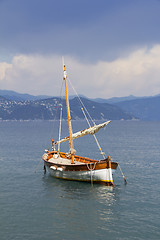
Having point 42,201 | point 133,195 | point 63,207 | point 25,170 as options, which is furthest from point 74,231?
point 25,170

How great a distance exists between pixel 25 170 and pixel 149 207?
26.4 metres

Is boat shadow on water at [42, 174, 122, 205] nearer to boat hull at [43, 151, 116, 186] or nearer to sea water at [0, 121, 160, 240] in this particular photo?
sea water at [0, 121, 160, 240]

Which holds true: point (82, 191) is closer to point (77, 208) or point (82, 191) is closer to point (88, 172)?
point (88, 172)

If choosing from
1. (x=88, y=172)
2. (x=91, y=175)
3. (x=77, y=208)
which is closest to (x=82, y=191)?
(x=91, y=175)

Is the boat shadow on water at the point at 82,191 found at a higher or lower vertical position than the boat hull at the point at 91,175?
lower

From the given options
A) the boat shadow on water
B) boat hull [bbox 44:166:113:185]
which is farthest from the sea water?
boat hull [bbox 44:166:113:185]

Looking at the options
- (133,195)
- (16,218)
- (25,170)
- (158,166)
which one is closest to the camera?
(16,218)

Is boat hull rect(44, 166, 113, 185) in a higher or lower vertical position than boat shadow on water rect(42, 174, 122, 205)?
higher

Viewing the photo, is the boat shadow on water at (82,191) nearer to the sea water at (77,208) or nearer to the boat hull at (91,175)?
the sea water at (77,208)

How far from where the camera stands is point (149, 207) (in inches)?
1027

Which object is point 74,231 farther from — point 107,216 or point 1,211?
point 1,211

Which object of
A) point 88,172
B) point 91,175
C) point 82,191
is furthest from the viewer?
point 88,172

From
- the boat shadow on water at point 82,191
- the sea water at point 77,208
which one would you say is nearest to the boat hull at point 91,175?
the boat shadow on water at point 82,191

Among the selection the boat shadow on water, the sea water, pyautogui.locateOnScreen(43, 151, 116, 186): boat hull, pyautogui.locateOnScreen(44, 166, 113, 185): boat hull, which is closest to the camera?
the sea water
